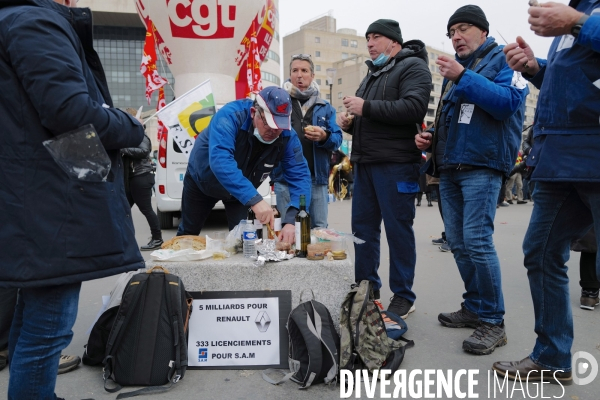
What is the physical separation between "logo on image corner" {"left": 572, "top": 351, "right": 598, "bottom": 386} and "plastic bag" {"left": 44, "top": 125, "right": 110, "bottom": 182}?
2.63 meters

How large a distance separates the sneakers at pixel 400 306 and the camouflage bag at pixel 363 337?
0.78m

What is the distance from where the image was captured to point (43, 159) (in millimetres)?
1752

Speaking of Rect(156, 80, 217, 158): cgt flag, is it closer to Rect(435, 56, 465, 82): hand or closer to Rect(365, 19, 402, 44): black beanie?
Rect(365, 19, 402, 44): black beanie

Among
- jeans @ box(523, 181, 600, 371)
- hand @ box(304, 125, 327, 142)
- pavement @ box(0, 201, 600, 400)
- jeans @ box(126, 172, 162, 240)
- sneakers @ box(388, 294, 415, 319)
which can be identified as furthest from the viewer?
jeans @ box(126, 172, 162, 240)

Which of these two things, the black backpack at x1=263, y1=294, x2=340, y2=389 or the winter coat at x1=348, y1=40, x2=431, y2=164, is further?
the winter coat at x1=348, y1=40, x2=431, y2=164

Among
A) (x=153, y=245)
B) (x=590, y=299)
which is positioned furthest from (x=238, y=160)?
(x=153, y=245)

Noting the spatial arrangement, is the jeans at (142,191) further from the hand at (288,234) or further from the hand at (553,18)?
the hand at (553,18)

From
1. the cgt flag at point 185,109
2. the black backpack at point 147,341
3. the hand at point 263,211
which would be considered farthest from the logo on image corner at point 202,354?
the cgt flag at point 185,109

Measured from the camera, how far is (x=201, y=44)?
959 cm

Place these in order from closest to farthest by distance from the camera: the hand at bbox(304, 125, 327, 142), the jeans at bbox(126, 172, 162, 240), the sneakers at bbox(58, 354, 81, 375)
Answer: the sneakers at bbox(58, 354, 81, 375) → the hand at bbox(304, 125, 327, 142) → the jeans at bbox(126, 172, 162, 240)

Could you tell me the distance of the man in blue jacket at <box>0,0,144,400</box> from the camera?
66.4 inches

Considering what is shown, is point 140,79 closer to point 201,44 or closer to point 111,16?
point 111,16

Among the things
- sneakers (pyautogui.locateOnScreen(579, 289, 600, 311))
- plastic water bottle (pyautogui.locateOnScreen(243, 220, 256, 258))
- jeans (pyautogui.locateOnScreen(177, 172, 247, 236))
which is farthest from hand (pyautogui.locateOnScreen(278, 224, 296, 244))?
sneakers (pyautogui.locateOnScreen(579, 289, 600, 311))

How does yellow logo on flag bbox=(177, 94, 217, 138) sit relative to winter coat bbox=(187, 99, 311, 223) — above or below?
above
